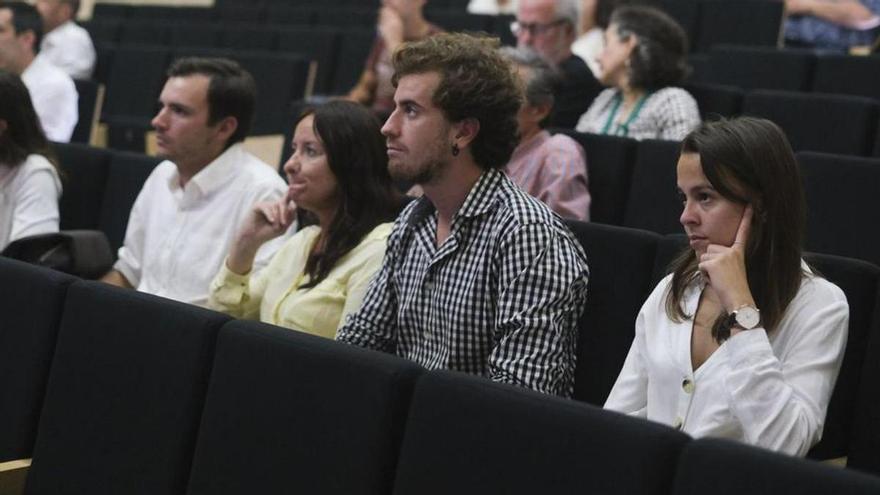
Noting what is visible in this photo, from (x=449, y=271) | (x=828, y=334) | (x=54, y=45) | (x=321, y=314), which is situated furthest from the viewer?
(x=54, y=45)

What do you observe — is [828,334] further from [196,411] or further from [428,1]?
[428,1]

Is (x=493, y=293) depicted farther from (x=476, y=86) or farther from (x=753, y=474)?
(x=753, y=474)

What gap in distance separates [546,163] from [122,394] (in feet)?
3.74

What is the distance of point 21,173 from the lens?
105 inches

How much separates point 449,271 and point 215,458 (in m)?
0.45

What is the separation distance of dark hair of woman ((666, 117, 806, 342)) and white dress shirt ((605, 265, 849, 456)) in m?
0.03

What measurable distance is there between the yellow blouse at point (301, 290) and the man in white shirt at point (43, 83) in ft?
5.76

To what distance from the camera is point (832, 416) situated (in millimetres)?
1582

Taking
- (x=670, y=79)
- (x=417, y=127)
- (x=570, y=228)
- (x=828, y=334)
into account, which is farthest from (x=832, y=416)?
(x=670, y=79)

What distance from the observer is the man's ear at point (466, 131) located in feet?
5.86

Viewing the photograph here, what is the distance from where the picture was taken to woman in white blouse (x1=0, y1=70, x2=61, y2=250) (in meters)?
2.65

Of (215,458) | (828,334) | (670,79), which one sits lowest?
(215,458)

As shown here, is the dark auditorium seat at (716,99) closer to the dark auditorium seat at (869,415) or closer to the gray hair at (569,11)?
the gray hair at (569,11)

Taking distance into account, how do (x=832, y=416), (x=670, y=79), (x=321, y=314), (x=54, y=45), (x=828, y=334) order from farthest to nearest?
(x=54, y=45), (x=670, y=79), (x=321, y=314), (x=832, y=416), (x=828, y=334)
